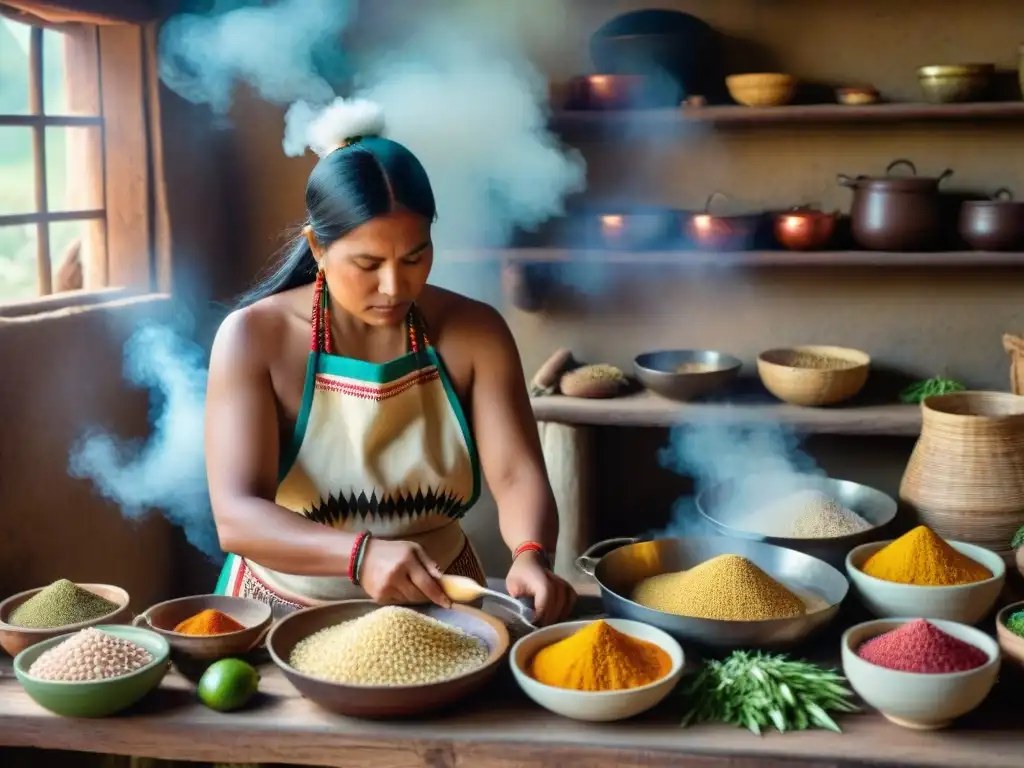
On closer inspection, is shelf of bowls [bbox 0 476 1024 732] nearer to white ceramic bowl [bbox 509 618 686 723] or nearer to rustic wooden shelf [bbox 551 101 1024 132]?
white ceramic bowl [bbox 509 618 686 723]

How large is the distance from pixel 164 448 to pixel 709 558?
2.07 meters

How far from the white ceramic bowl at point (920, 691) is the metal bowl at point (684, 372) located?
2.18m

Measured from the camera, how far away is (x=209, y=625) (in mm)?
1588

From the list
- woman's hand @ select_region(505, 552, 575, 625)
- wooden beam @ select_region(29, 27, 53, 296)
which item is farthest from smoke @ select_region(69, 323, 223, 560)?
woman's hand @ select_region(505, 552, 575, 625)

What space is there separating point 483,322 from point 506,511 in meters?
0.36

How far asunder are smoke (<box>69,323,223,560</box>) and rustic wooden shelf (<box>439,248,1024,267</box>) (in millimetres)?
935

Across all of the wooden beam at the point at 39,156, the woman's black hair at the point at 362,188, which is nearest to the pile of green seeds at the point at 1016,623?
the woman's black hair at the point at 362,188

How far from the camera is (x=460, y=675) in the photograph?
1422mm

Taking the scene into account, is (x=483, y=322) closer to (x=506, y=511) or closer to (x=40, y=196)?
(x=506, y=511)

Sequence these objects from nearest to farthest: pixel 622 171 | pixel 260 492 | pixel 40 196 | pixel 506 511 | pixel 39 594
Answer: pixel 39 594
pixel 260 492
pixel 506 511
pixel 40 196
pixel 622 171

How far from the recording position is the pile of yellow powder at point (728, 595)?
1.59 m

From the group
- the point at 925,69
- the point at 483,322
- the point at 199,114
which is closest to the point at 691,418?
the point at 925,69

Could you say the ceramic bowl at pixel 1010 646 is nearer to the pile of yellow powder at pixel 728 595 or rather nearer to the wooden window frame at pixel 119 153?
the pile of yellow powder at pixel 728 595

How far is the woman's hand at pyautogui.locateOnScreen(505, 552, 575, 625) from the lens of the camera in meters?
1.67
